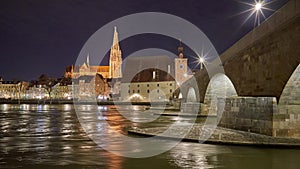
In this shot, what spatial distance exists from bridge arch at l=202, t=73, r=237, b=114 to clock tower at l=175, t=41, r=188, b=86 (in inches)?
3015

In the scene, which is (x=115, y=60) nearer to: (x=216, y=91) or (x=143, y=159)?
(x=216, y=91)

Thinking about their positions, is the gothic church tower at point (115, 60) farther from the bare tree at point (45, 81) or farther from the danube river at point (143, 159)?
the danube river at point (143, 159)

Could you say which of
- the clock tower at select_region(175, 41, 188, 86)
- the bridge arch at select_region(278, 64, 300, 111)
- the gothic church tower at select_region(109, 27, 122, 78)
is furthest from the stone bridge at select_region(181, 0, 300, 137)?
the gothic church tower at select_region(109, 27, 122, 78)

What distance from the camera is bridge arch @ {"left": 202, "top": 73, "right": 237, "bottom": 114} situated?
3230 cm

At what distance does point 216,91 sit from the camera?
36.8 meters

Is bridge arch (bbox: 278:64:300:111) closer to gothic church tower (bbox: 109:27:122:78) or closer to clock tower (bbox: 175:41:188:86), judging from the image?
clock tower (bbox: 175:41:188:86)

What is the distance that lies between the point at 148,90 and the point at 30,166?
358ft

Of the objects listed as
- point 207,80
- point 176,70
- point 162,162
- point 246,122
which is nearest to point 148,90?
point 176,70

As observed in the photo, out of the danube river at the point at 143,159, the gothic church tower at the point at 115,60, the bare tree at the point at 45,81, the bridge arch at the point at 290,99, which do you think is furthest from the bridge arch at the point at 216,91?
the bare tree at the point at 45,81

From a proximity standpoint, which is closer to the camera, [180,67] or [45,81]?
[180,67]

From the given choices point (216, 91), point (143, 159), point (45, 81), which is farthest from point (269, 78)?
point (45, 81)

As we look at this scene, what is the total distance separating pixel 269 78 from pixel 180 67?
98956 millimetres

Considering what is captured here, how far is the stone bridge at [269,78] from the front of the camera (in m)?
15.5

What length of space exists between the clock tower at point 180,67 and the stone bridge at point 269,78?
9277 centimetres
